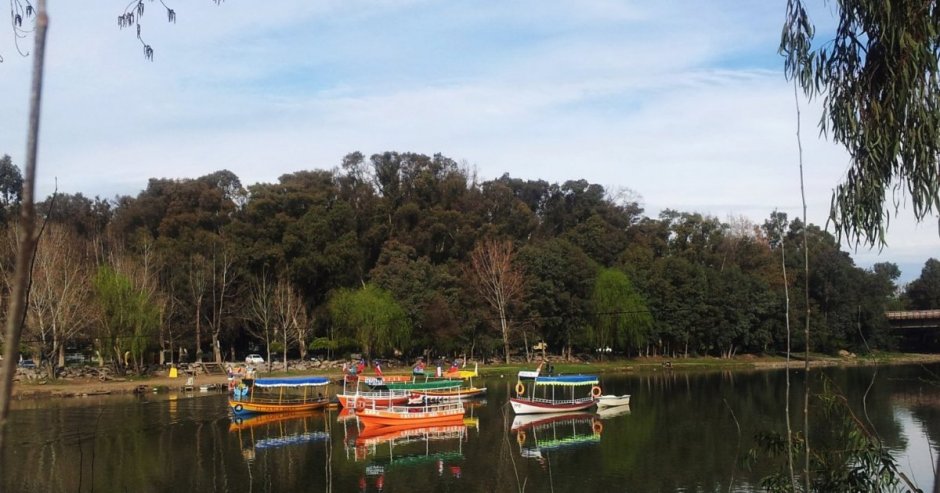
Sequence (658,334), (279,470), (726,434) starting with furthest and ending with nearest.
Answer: (658,334) → (726,434) → (279,470)

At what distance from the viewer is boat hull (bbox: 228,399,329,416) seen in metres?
32.1

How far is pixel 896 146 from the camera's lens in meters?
6.75

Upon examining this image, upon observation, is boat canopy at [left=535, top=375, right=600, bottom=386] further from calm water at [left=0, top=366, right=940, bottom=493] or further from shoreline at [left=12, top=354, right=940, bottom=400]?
shoreline at [left=12, top=354, right=940, bottom=400]

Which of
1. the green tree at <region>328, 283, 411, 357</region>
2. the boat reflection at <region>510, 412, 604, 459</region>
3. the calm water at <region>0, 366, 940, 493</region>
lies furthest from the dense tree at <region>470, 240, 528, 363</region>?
the boat reflection at <region>510, 412, 604, 459</region>

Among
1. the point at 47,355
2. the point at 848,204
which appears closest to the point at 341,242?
the point at 47,355

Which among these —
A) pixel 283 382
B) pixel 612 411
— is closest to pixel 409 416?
pixel 283 382

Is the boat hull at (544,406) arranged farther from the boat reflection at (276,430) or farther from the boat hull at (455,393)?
the boat reflection at (276,430)

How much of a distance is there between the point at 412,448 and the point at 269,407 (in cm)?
1022

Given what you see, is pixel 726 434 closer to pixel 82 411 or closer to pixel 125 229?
pixel 82 411

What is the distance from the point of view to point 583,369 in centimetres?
5288

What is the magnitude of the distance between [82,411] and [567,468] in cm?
2137

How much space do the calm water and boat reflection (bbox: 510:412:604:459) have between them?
86 mm

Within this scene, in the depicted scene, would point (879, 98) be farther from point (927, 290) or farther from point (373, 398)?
point (927, 290)

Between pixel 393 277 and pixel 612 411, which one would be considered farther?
pixel 393 277
